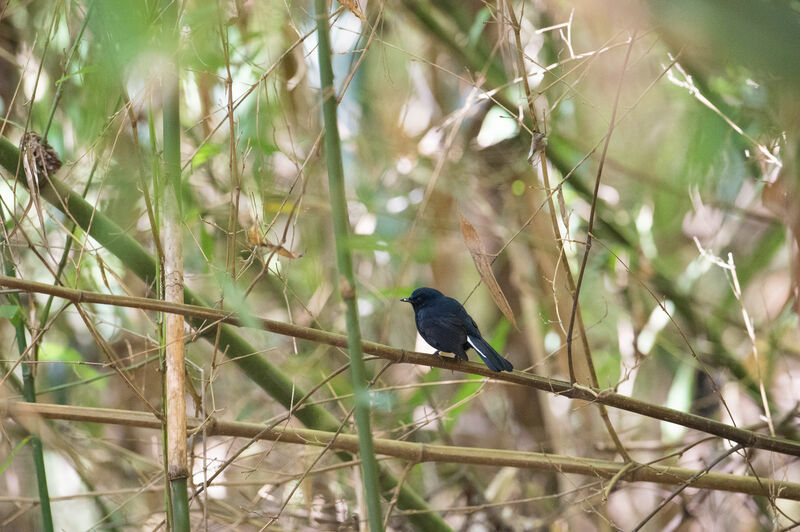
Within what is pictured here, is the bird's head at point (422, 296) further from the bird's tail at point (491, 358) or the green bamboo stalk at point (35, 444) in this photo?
the green bamboo stalk at point (35, 444)

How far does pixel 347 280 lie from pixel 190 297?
99cm

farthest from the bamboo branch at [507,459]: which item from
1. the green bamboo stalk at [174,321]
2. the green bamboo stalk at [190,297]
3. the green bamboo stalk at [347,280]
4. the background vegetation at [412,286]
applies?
the green bamboo stalk at [347,280]

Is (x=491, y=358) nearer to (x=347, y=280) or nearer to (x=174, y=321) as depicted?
(x=174, y=321)

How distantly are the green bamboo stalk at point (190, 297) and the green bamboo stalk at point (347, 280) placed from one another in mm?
704

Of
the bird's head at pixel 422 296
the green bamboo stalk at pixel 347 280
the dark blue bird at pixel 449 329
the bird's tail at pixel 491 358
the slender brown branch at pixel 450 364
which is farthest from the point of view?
the bird's head at pixel 422 296

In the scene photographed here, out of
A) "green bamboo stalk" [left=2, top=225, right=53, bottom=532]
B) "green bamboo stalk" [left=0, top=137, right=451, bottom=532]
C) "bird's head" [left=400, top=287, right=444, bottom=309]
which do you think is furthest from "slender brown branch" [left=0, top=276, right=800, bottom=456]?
"bird's head" [left=400, top=287, right=444, bottom=309]

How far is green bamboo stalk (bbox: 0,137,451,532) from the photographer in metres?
1.90

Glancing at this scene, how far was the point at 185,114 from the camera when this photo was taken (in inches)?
146

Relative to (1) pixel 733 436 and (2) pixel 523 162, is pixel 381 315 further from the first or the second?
(1) pixel 733 436

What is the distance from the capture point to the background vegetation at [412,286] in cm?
201

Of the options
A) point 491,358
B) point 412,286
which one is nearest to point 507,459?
point 491,358

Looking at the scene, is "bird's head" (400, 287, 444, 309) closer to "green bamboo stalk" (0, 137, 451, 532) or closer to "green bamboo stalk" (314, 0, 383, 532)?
"green bamboo stalk" (0, 137, 451, 532)

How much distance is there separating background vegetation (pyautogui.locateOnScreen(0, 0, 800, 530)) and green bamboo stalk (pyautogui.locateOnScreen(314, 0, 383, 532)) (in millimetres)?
352

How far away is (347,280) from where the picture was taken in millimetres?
1151
